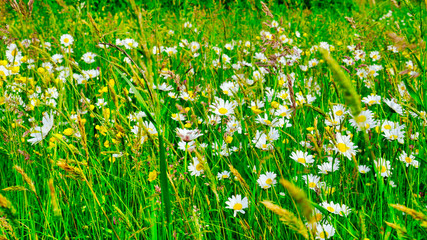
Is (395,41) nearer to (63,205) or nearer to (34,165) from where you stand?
(63,205)

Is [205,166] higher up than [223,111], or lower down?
lower down

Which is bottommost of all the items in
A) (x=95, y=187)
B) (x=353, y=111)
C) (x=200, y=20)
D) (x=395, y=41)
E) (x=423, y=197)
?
(x=423, y=197)

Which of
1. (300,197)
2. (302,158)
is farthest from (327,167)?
(300,197)

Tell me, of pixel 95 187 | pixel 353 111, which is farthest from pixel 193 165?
pixel 353 111

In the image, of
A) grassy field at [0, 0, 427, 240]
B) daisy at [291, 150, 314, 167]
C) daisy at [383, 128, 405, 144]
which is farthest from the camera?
daisy at [383, 128, 405, 144]

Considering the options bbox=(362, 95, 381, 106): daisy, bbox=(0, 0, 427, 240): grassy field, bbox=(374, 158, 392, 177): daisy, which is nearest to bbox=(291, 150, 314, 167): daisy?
bbox=(0, 0, 427, 240): grassy field

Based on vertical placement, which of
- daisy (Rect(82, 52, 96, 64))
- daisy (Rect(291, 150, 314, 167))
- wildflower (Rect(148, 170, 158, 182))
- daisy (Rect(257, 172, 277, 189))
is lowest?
daisy (Rect(257, 172, 277, 189))

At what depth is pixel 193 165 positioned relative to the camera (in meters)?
1.07

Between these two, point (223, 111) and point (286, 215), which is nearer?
point (286, 215)

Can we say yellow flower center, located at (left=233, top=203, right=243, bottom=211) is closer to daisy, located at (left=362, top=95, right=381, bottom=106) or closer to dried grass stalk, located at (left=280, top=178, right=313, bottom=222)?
dried grass stalk, located at (left=280, top=178, right=313, bottom=222)

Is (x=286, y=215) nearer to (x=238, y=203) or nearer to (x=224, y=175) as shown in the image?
(x=238, y=203)

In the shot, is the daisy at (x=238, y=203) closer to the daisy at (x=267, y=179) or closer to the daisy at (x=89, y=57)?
the daisy at (x=267, y=179)

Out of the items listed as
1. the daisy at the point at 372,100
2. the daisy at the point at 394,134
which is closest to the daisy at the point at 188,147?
the daisy at the point at 394,134

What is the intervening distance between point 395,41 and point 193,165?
67 centimetres
